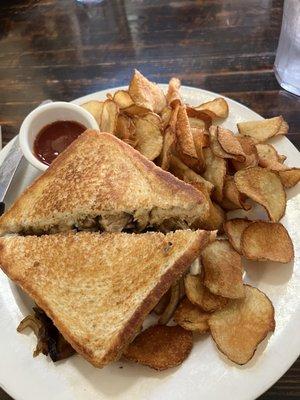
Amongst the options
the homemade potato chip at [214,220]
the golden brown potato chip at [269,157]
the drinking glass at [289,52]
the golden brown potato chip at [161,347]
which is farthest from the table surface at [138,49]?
the golden brown potato chip at [161,347]

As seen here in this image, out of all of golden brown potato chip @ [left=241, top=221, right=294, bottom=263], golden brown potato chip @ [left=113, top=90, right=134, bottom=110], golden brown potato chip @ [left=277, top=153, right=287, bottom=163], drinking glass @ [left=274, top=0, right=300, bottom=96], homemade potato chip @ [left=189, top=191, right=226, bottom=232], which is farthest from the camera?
drinking glass @ [left=274, top=0, right=300, bottom=96]

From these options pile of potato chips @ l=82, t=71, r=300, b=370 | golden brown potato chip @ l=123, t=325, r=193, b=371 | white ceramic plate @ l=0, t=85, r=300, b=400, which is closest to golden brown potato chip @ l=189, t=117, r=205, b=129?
pile of potato chips @ l=82, t=71, r=300, b=370

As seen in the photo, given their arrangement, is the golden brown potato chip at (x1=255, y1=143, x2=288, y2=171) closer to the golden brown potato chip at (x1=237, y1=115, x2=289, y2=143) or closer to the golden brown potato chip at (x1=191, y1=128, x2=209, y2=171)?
the golden brown potato chip at (x1=237, y1=115, x2=289, y2=143)

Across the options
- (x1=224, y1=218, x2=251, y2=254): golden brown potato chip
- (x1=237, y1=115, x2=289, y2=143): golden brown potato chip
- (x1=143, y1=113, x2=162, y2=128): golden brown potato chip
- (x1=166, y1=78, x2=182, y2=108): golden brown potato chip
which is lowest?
(x1=224, y1=218, x2=251, y2=254): golden brown potato chip

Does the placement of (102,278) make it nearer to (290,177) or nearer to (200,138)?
(200,138)

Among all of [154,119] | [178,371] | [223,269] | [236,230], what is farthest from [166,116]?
[178,371]

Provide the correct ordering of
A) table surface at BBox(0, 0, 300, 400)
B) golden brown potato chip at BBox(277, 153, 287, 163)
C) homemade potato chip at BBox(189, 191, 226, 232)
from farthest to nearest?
table surface at BBox(0, 0, 300, 400)
golden brown potato chip at BBox(277, 153, 287, 163)
homemade potato chip at BBox(189, 191, 226, 232)

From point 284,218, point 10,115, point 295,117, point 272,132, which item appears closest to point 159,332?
point 284,218

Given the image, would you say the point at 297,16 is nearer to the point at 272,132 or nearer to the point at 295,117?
the point at 295,117
